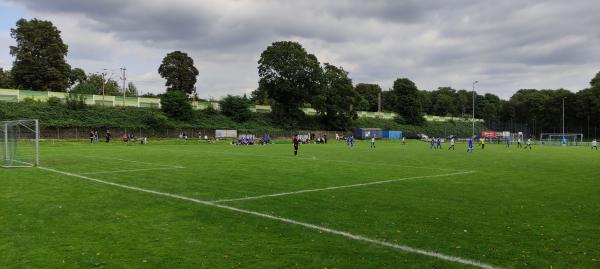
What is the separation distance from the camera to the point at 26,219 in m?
9.61

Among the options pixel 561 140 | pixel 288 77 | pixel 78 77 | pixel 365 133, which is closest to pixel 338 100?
pixel 365 133

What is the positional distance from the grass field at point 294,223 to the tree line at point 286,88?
2535 inches

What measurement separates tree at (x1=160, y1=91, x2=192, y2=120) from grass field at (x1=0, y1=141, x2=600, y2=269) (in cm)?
5967

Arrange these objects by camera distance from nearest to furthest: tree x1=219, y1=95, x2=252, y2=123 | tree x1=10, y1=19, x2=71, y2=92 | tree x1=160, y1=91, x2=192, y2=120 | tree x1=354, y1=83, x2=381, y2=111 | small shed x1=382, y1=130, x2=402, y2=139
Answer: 1. tree x1=160, y1=91, x2=192, y2=120
2. tree x1=10, y1=19, x2=71, y2=92
3. tree x1=219, y1=95, x2=252, y2=123
4. small shed x1=382, y1=130, x2=402, y2=139
5. tree x1=354, y1=83, x2=381, y2=111

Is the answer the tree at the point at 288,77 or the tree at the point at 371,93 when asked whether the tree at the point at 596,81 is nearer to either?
the tree at the point at 371,93

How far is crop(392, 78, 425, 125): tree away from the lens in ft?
395

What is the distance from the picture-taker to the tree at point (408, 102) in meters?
120

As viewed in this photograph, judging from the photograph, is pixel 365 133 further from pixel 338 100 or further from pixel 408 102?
pixel 408 102

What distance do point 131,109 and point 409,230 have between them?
71.8 meters

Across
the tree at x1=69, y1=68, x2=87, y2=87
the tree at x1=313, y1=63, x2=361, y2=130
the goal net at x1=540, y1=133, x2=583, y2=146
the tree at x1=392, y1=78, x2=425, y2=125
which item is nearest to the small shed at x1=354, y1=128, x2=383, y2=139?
the tree at x1=313, y1=63, x2=361, y2=130

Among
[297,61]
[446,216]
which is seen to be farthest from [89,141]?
[446,216]

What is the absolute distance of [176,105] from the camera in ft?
249

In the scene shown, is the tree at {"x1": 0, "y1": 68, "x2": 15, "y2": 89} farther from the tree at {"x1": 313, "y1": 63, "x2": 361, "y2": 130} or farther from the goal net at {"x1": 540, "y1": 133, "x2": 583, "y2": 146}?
the goal net at {"x1": 540, "y1": 133, "x2": 583, "y2": 146}

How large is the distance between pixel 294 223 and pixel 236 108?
76.4 m
